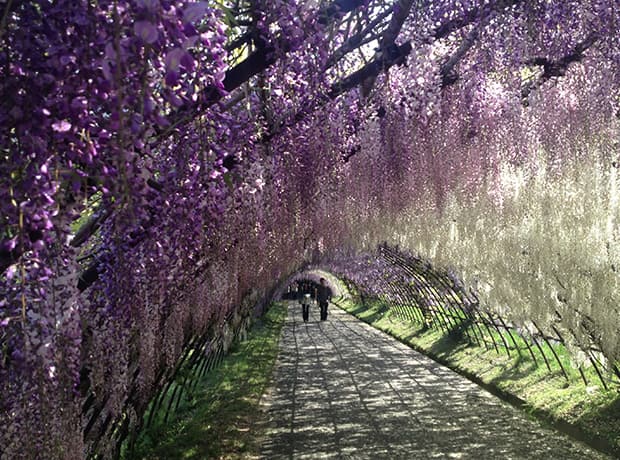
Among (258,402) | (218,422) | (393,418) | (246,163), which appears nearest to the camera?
(246,163)

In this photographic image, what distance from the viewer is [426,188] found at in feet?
29.9

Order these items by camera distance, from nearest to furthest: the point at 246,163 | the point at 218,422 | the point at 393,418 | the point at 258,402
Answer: the point at 246,163, the point at 218,422, the point at 393,418, the point at 258,402

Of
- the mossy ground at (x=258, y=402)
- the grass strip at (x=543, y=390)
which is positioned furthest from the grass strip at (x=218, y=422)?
the grass strip at (x=543, y=390)

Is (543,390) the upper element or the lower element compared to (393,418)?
upper

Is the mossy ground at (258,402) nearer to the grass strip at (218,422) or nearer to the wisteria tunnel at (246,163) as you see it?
the grass strip at (218,422)

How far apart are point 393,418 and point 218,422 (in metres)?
2.41

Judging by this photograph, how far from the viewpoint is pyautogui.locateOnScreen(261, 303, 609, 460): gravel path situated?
762cm

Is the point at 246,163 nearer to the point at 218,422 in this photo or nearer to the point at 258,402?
the point at 218,422

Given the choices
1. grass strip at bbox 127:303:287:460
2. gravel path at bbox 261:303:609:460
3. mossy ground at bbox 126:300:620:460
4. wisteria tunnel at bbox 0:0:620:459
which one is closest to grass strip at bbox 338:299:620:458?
mossy ground at bbox 126:300:620:460

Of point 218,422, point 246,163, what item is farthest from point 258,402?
point 246,163

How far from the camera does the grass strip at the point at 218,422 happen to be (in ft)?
25.3

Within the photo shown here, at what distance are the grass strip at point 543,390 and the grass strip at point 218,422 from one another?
3.92 metres

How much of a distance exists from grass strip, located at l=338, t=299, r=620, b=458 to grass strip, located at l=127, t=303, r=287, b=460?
3921 millimetres

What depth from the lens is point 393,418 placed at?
9.57 metres
